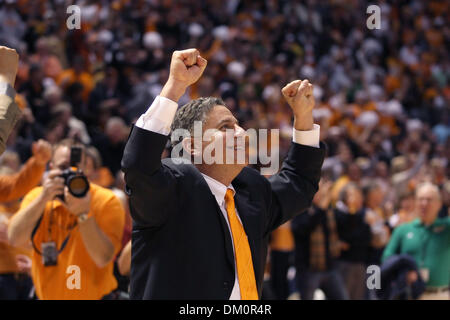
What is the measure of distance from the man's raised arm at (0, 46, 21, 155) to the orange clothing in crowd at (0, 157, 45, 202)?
1.87 metres

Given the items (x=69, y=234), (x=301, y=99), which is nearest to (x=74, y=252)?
(x=69, y=234)

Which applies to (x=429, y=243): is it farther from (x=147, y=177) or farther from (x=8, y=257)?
(x=147, y=177)

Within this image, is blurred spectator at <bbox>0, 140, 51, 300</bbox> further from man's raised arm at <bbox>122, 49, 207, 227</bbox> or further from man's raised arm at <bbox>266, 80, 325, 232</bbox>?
man's raised arm at <bbox>122, 49, 207, 227</bbox>

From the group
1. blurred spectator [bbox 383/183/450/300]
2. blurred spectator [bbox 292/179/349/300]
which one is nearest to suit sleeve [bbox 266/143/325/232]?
blurred spectator [bbox 383/183/450/300]

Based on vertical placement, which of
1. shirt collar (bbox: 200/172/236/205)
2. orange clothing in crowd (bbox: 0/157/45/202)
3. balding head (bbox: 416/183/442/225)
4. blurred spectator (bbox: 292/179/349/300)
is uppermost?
shirt collar (bbox: 200/172/236/205)

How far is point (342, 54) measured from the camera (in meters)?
14.0

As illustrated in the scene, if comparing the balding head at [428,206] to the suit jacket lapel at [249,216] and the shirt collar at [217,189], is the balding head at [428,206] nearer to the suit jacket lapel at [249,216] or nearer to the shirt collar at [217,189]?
the suit jacket lapel at [249,216]

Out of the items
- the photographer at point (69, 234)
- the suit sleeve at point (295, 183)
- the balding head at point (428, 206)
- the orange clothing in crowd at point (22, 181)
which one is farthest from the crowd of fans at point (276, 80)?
the suit sleeve at point (295, 183)

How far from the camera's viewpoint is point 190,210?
261cm

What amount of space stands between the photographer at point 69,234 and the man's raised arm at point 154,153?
4.97 ft

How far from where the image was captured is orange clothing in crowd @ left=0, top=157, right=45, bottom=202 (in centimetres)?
441

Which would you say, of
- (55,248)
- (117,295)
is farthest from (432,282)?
(55,248)

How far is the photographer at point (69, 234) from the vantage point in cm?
399

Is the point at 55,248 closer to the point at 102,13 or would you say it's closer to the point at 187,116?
the point at 187,116
